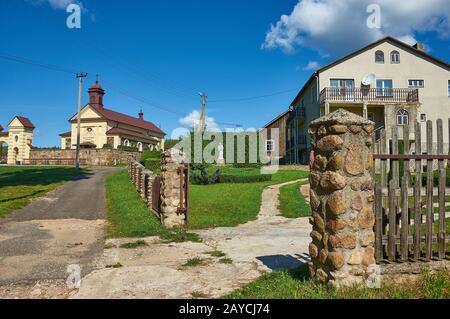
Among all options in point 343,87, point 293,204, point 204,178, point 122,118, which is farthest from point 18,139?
point 293,204

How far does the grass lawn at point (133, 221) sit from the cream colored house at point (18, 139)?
41136 mm

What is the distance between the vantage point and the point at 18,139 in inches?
1984

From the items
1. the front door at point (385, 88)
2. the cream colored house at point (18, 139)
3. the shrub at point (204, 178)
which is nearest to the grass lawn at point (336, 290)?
the shrub at point (204, 178)

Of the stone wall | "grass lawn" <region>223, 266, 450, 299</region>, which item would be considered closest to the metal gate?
"grass lawn" <region>223, 266, 450, 299</region>

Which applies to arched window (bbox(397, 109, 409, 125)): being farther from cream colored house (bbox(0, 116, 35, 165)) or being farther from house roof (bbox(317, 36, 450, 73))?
cream colored house (bbox(0, 116, 35, 165))

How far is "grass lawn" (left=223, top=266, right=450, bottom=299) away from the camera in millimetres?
4086

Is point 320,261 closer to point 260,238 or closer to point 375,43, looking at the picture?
point 260,238

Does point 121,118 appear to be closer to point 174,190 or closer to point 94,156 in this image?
point 94,156

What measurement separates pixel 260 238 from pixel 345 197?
4.26m

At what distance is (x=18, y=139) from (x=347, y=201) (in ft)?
182

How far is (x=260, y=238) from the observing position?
26.9 ft

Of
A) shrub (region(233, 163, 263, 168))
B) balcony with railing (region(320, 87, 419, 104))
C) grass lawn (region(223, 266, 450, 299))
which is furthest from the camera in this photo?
shrub (region(233, 163, 263, 168))

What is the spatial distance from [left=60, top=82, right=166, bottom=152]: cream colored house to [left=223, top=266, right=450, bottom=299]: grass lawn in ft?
154
